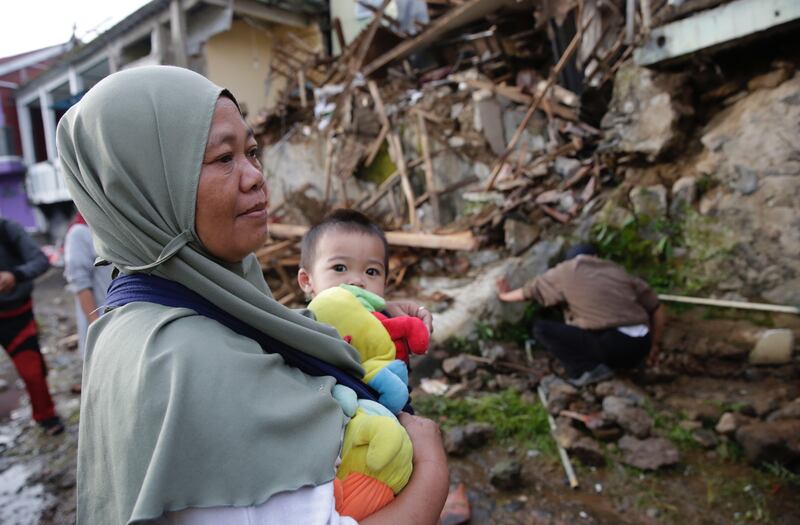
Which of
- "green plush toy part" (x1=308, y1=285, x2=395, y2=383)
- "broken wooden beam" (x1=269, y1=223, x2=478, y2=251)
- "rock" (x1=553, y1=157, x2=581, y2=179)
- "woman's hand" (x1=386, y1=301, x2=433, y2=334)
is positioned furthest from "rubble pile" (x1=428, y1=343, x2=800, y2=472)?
"rock" (x1=553, y1=157, x2=581, y2=179)

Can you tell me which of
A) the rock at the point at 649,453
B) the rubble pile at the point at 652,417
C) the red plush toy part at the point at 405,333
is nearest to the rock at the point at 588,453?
the rubble pile at the point at 652,417

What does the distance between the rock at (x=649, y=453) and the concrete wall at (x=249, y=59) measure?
39.7 feet

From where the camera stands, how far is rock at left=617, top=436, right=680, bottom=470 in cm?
347

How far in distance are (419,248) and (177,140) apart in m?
5.75

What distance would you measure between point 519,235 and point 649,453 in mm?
2932

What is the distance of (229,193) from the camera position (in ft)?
3.85

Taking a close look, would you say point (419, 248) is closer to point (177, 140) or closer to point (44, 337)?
point (177, 140)

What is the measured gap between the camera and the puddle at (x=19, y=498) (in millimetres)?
3677

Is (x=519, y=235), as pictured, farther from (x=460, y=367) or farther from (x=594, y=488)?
(x=594, y=488)

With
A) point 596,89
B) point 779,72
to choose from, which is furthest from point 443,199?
point 779,72

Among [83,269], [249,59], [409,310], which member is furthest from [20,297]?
[249,59]

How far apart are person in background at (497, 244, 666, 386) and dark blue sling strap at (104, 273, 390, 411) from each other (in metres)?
3.86

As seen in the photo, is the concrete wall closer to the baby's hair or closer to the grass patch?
the grass patch

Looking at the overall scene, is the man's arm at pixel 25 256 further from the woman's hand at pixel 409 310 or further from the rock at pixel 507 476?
the rock at pixel 507 476
